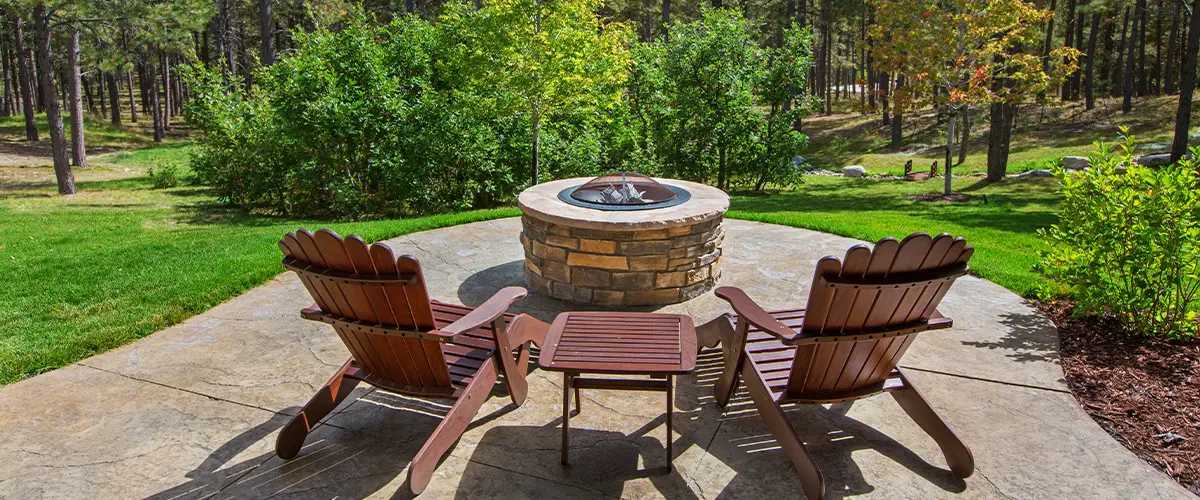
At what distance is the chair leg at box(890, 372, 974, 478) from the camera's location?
9.39 feet

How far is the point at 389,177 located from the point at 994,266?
307 inches

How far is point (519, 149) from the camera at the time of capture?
35.7ft

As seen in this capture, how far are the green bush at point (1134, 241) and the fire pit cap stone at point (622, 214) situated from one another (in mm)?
2270

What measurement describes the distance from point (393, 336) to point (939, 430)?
234 cm

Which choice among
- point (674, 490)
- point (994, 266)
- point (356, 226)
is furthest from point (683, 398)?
point (356, 226)

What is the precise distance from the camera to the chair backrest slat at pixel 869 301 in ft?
8.61

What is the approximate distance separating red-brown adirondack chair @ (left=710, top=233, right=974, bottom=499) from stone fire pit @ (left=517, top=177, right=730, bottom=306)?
5.62ft

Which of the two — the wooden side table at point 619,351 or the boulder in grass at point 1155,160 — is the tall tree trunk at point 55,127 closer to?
the wooden side table at point 619,351

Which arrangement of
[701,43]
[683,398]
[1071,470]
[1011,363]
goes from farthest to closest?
1. [701,43]
2. [1011,363]
3. [683,398]
4. [1071,470]

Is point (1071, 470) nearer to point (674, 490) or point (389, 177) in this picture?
point (674, 490)

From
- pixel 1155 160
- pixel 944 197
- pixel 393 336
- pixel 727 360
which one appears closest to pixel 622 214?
pixel 727 360

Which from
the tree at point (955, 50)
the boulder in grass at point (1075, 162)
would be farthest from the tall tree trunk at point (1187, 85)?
the boulder in grass at point (1075, 162)

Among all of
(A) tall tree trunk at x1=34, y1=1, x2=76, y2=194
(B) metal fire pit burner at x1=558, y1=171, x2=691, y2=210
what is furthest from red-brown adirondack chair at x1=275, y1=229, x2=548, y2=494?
(A) tall tree trunk at x1=34, y1=1, x2=76, y2=194

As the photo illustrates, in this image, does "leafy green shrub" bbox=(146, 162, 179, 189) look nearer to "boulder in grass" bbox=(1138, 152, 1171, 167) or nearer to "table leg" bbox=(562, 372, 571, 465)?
"table leg" bbox=(562, 372, 571, 465)
